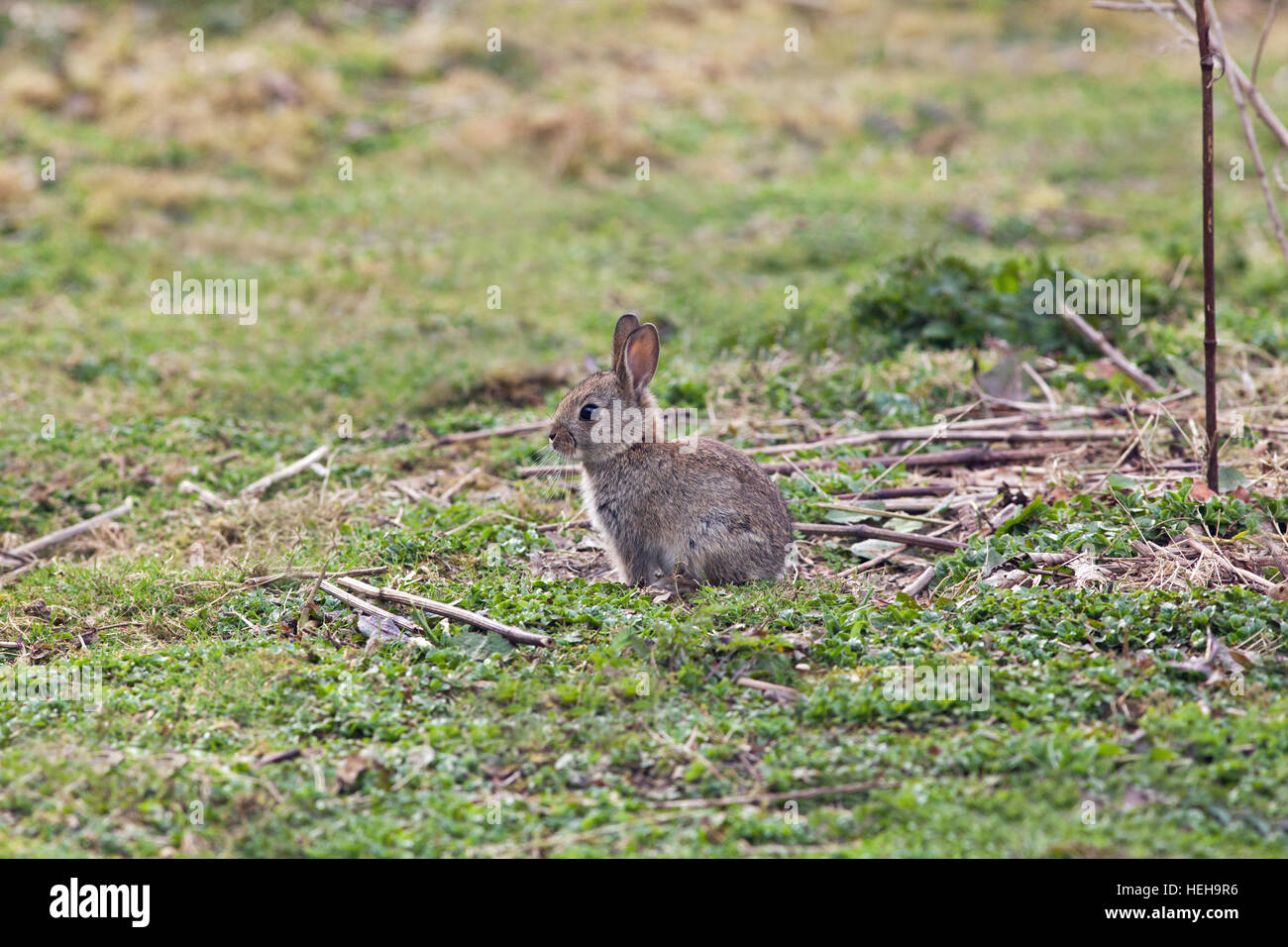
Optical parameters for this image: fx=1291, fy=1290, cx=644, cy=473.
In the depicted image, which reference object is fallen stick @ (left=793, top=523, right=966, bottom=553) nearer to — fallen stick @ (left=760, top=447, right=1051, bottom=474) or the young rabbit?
the young rabbit

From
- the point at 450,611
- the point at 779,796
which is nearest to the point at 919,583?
the point at 779,796

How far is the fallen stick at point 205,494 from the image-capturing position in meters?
8.12

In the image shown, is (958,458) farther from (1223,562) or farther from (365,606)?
(365,606)

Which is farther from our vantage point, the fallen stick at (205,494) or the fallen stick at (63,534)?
the fallen stick at (205,494)

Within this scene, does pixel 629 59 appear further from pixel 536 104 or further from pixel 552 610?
pixel 552 610

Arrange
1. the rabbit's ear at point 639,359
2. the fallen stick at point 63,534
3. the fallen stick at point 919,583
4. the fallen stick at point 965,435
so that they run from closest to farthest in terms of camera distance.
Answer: the fallen stick at point 919,583, the rabbit's ear at point 639,359, the fallen stick at point 63,534, the fallen stick at point 965,435

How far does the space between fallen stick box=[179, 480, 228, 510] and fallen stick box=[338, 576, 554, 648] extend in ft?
5.77

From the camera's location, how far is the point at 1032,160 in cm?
1616

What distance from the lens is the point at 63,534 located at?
777 centimetres

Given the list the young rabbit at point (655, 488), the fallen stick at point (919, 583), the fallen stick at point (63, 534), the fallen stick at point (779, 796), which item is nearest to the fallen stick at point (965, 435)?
the young rabbit at point (655, 488)

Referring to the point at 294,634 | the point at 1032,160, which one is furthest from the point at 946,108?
the point at 294,634

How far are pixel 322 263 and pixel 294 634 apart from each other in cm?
712

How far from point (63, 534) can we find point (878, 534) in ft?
15.8

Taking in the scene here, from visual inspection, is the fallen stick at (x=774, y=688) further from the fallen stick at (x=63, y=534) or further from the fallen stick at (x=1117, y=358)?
the fallen stick at (x=63, y=534)
